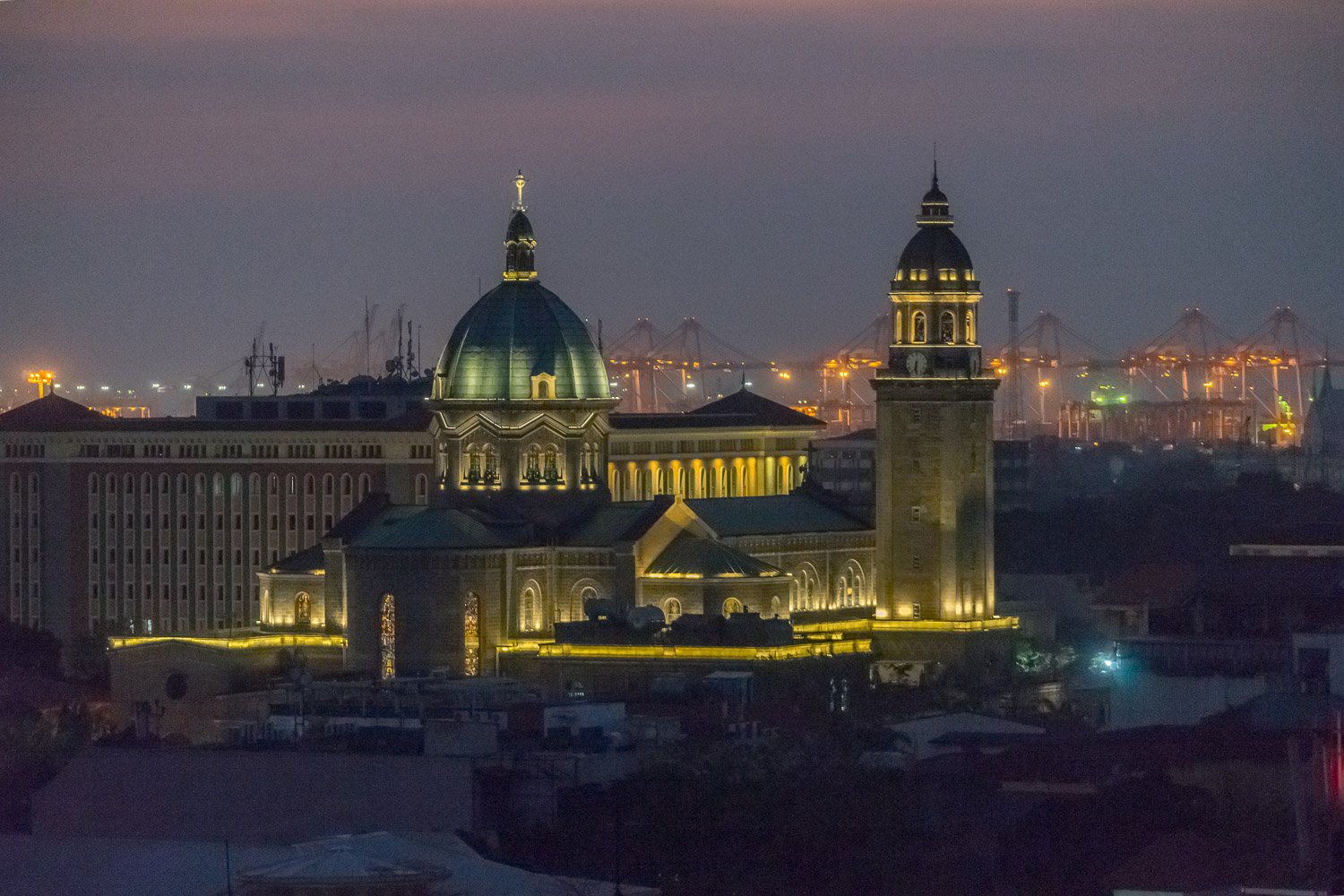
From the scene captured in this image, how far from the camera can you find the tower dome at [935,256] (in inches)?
4409

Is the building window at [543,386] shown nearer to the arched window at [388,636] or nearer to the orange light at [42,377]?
the arched window at [388,636]

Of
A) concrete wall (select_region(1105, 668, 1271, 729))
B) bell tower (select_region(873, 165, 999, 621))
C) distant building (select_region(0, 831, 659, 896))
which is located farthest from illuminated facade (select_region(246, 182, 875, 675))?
distant building (select_region(0, 831, 659, 896))

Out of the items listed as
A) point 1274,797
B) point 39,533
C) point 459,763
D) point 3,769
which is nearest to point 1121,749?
point 1274,797

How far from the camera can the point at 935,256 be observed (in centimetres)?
11206

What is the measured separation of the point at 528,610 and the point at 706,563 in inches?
189

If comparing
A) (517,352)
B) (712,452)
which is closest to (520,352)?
(517,352)

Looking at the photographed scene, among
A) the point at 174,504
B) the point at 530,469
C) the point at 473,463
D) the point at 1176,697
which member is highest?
the point at 473,463

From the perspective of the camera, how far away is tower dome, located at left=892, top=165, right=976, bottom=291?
112 metres

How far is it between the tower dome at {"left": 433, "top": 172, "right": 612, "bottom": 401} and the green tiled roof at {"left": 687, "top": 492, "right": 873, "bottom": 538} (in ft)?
16.8

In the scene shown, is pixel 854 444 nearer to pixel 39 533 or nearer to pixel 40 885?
pixel 39 533

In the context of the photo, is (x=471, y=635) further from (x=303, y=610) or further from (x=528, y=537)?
(x=303, y=610)

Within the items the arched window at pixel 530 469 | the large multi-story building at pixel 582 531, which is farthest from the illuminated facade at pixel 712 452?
the arched window at pixel 530 469

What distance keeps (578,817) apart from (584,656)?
25117mm

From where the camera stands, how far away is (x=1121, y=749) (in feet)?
281
